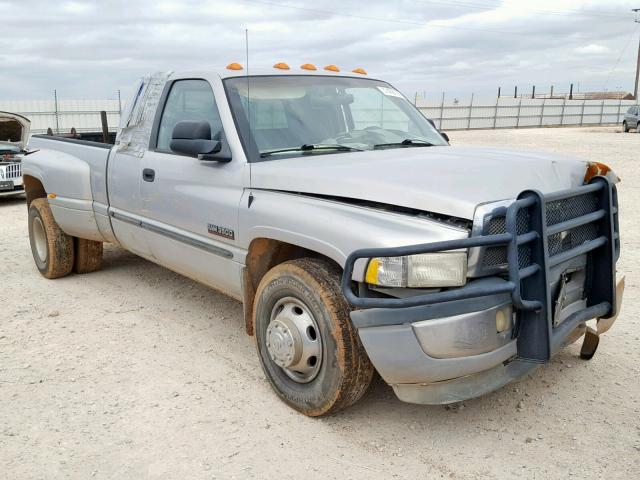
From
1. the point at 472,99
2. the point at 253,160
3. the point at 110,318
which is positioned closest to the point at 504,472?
the point at 253,160

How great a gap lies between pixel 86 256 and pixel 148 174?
7.05 feet

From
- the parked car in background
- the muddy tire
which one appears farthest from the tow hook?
the parked car in background

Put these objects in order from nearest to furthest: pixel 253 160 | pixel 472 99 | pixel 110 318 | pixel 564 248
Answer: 1. pixel 564 248
2. pixel 253 160
3. pixel 110 318
4. pixel 472 99

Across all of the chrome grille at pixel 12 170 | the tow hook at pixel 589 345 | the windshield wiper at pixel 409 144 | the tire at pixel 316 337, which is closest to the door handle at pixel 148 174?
the tire at pixel 316 337

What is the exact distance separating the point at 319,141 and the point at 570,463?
231 centimetres

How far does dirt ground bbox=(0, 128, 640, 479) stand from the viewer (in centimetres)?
301

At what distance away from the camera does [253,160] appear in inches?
151

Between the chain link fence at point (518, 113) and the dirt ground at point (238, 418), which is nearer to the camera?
the dirt ground at point (238, 418)

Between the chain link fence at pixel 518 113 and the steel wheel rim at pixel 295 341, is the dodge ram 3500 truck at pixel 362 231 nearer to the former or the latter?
the steel wheel rim at pixel 295 341

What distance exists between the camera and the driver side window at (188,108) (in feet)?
13.8

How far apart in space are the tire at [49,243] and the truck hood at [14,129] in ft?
A: 19.9

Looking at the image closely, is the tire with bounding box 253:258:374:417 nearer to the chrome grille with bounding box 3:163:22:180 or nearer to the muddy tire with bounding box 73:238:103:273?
the muddy tire with bounding box 73:238:103:273

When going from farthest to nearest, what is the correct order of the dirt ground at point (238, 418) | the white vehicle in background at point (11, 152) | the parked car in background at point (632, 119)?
the parked car in background at point (632, 119) → the white vehicle in background at point (11, 152) → the dirt ground at point (238, 418)

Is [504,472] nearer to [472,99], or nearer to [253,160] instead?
[253,160]
